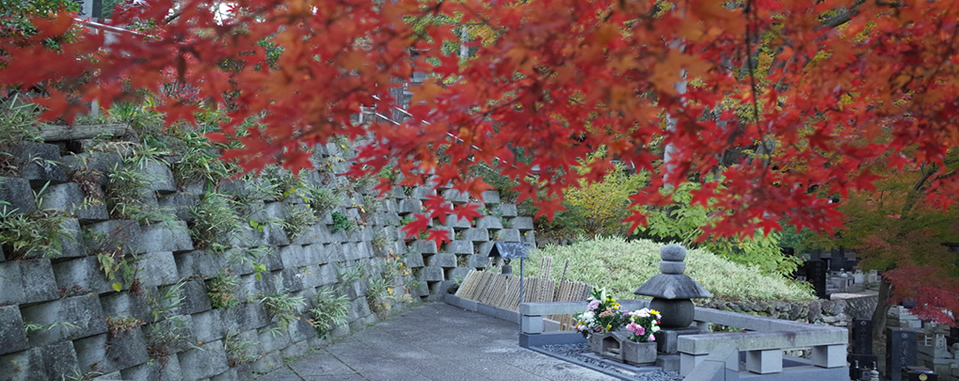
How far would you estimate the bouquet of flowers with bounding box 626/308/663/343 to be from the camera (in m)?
7.75

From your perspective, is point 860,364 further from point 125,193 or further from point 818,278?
point 125,193

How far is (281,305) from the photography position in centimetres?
711

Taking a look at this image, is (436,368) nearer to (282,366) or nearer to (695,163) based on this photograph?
(282,366)

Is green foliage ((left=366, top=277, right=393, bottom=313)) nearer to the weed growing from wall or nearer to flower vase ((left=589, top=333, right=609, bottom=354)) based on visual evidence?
flower vase ((left=589, top=333, right=609, bottom=354))

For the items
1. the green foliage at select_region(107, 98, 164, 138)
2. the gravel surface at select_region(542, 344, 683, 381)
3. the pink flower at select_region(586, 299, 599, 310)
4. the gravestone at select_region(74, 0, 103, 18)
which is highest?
the gravestone at select_region(74, 0, 103, 18)

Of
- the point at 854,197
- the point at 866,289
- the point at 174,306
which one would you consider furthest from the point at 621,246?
the point at 866,289

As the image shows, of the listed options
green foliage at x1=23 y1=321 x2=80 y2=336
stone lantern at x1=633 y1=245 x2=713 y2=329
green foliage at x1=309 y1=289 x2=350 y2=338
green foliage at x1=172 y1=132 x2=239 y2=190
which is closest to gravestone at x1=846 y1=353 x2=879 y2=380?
stone lantern at x1=633 y1=245 x2=713 y2=329

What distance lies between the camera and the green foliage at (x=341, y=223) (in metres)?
9.52

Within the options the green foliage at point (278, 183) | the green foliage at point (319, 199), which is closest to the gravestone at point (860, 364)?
the green foliage at point (319, 199)

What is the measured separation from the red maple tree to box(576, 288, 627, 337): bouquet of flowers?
4899 mm

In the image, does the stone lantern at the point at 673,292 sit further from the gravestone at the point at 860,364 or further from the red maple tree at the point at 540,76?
the red maple tree at the point at 540,76

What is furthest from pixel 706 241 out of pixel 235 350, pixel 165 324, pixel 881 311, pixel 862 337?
pixel 165 324

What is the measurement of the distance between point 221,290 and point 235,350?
1.84ft

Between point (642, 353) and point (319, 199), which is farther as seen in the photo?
point (319, 199)
